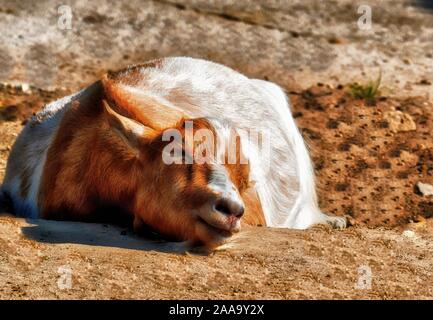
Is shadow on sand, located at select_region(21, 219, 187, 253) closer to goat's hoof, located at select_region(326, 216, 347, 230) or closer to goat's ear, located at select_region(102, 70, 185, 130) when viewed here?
goat's ear, located at select_region(102, 70, 185, 130)

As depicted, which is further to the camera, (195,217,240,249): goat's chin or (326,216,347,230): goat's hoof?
(326,216,347,230): goat's hoof

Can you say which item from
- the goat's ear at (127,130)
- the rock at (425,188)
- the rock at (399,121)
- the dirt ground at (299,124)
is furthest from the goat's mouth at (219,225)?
the rock at (399,121)

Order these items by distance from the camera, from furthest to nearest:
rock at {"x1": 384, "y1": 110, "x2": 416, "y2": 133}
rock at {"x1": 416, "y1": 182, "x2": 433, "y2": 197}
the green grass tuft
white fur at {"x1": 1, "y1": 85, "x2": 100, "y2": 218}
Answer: the green grass tuft < rock at {"x1": 384, "y1": 110, "x2": 416, "y2": 133} < rock at {"x1": 416, "y1": 182, "x2": 433, "y2": 197} < white fur at {"x1": 1, "y1": 85, "x2": 100, "y2": 218}

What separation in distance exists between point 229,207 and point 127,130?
1012 mm

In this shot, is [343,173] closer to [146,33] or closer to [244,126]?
[244,126]

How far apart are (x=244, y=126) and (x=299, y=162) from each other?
2.87 feet

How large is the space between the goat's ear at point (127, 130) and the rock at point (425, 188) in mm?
3568

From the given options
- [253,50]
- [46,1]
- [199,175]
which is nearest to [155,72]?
[199,175]

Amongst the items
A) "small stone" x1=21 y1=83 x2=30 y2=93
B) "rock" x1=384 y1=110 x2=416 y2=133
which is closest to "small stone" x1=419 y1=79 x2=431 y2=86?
"rock" x1=384 y1=110 x2=416 y2=133

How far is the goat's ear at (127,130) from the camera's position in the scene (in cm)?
730

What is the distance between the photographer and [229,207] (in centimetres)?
669

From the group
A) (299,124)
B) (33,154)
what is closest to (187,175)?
(33,154)

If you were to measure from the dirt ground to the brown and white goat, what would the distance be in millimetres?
257

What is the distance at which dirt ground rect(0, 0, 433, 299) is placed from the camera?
645cm
